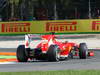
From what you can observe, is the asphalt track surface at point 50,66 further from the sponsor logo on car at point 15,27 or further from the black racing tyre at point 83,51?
the sponsor logo on car at point 15,27

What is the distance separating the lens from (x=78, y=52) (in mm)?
16875

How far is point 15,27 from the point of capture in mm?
32625

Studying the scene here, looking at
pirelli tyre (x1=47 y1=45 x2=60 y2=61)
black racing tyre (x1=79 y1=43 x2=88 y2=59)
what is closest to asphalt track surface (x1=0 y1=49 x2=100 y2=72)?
pirelli tyre (x1=47 y1=45 x2=60 y2=61)

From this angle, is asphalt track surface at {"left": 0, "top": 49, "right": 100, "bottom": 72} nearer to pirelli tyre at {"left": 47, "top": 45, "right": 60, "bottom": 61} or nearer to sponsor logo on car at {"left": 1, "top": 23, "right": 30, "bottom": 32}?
pirelli tyre at {"left": 47, "top": 45, "right": 60, "bottom": 61}

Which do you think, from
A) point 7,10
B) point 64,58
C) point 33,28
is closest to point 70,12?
point 7,10

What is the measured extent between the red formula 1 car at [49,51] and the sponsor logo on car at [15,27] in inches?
627

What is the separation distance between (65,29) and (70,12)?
2896 centimetres

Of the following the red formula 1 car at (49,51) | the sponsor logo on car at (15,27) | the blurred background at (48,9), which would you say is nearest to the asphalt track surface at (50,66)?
the red formula 1 car at (49,51)

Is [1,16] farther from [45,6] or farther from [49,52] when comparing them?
[49,52]

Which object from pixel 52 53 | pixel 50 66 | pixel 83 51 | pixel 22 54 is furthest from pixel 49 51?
pixel 83 51

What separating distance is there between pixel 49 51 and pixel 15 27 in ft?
57.2

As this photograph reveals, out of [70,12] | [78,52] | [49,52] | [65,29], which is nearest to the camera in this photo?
[49,52]

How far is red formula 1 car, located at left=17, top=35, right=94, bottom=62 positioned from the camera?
15594 millimetres

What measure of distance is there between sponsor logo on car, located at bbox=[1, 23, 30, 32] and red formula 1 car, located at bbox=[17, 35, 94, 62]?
1592cm
